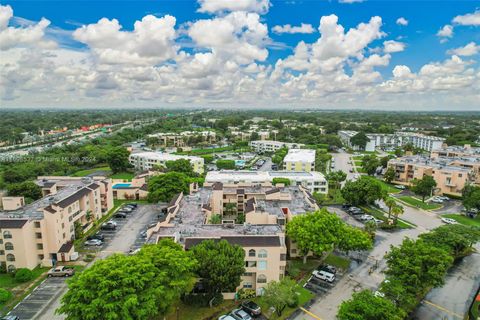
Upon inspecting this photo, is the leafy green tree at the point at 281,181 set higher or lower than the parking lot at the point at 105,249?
higher

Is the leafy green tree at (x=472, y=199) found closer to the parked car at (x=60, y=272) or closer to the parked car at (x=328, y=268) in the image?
the parked car at (x=328, y=268)

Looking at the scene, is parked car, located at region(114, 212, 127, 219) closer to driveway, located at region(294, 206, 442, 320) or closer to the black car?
the black car

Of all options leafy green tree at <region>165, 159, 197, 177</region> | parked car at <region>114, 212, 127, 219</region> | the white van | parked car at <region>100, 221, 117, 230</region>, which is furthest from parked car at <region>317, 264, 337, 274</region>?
leafy green tree at <region>165, 159, 197, 177</region>

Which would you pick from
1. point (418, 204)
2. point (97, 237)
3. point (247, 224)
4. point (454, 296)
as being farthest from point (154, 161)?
point (454, 296)

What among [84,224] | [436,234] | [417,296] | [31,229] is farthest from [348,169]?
[31,229]

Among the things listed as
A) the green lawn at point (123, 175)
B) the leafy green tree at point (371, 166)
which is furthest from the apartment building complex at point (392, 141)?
the green lawn at point (123, 175)

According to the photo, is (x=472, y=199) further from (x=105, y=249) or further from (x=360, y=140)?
(x=360, y=140)
